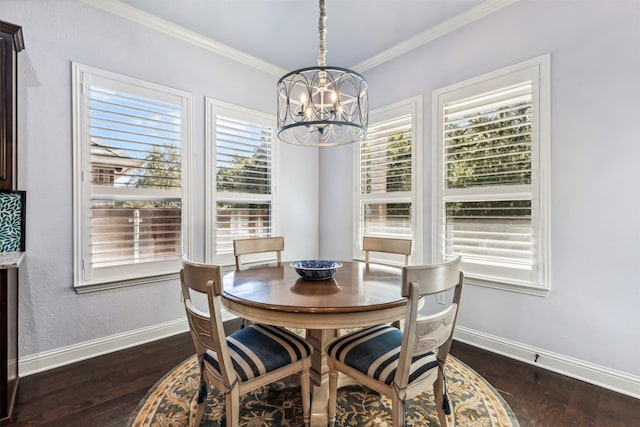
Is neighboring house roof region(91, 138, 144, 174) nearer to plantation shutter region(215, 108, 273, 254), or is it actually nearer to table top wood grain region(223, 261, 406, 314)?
plantation shutter region(215, 108, 273, 254)

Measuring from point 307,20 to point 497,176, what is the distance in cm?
210

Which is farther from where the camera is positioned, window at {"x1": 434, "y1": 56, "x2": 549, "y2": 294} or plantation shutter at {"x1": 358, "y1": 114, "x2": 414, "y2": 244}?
plantation shutter at {"x1": 358, "y1": 114, "x2": 414, "y2": 244}

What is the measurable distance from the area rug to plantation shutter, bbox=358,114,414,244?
1527 mm

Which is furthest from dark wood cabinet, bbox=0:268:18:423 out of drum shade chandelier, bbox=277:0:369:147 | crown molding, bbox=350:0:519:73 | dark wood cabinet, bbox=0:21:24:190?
crown molding, bbox=350:0:519:73

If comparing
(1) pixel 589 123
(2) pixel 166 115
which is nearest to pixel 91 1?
(2) pixel 166 115

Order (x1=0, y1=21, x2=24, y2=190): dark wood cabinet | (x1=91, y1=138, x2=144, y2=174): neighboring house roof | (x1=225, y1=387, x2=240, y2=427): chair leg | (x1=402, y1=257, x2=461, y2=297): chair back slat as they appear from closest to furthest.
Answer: (x1=402, y1=257, x2=461, y2=297): chair back slat < (x1=225, y1=387, x2=240, y2=427): chair leg < (x1=0, y1=21, x2=24, y2=190): dark wood cabinet < (x1=91, y1=138, x2=144, y2=174): neighboring house roof

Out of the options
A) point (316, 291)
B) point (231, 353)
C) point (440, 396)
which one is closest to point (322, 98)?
point (316, 291)

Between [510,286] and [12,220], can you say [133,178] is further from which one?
[510,286]

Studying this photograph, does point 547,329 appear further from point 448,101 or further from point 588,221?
point 448,101

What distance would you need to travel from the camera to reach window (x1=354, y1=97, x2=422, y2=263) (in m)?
3.00

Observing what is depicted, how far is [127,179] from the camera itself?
100 inches

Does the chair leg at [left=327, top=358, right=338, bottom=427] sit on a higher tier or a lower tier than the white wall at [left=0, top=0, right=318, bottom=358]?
lower

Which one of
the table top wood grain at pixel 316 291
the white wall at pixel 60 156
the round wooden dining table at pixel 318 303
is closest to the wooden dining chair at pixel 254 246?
the table top wood grain at pixel 316 291

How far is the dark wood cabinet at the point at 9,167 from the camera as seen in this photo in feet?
5.47
